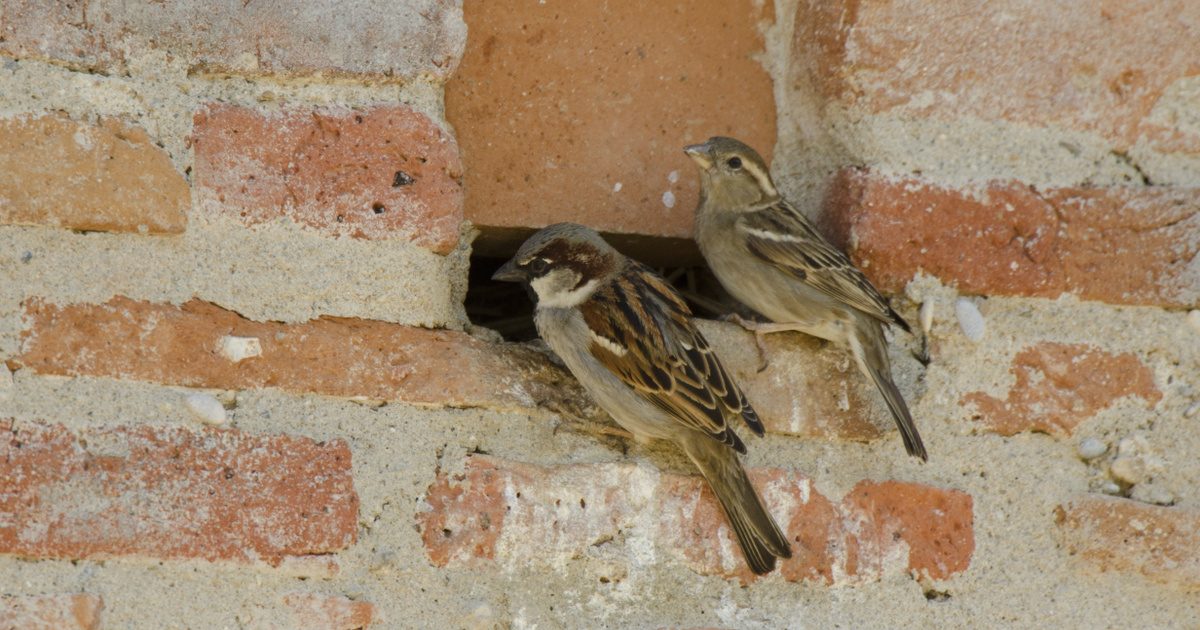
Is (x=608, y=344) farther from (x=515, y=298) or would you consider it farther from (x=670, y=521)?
(x=515, y=298)

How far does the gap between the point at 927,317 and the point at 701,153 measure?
16.4 inches

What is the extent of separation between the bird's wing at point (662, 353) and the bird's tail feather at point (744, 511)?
0.02 metres

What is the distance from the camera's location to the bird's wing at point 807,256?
1799 mm

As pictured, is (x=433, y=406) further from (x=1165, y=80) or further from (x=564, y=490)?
(x=1165, y=80)

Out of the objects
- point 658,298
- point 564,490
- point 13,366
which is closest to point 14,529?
point 13,366

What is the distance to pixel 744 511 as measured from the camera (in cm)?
160

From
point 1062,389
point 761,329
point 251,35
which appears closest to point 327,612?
point 251,35

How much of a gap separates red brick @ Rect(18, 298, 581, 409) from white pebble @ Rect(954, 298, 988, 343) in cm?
55

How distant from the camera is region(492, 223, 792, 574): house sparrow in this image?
1.63 metres

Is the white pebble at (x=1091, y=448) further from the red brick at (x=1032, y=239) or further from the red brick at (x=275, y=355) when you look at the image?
the red brick at (x=275, y=355)

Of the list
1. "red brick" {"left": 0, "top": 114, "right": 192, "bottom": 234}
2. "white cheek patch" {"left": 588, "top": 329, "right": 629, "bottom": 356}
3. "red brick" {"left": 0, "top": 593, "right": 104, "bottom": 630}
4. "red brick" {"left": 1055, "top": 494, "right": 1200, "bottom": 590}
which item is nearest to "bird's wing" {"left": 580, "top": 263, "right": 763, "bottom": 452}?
"white cheek patch" {"left": 588, "top": 329, "right": 629, "bottom": 356}

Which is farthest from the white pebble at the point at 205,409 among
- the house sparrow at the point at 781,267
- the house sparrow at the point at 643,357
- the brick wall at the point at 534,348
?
the house sparrow at the point at 781,267

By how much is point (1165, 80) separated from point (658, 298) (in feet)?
2.41

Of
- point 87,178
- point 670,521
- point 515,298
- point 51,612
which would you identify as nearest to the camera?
point 51,612
